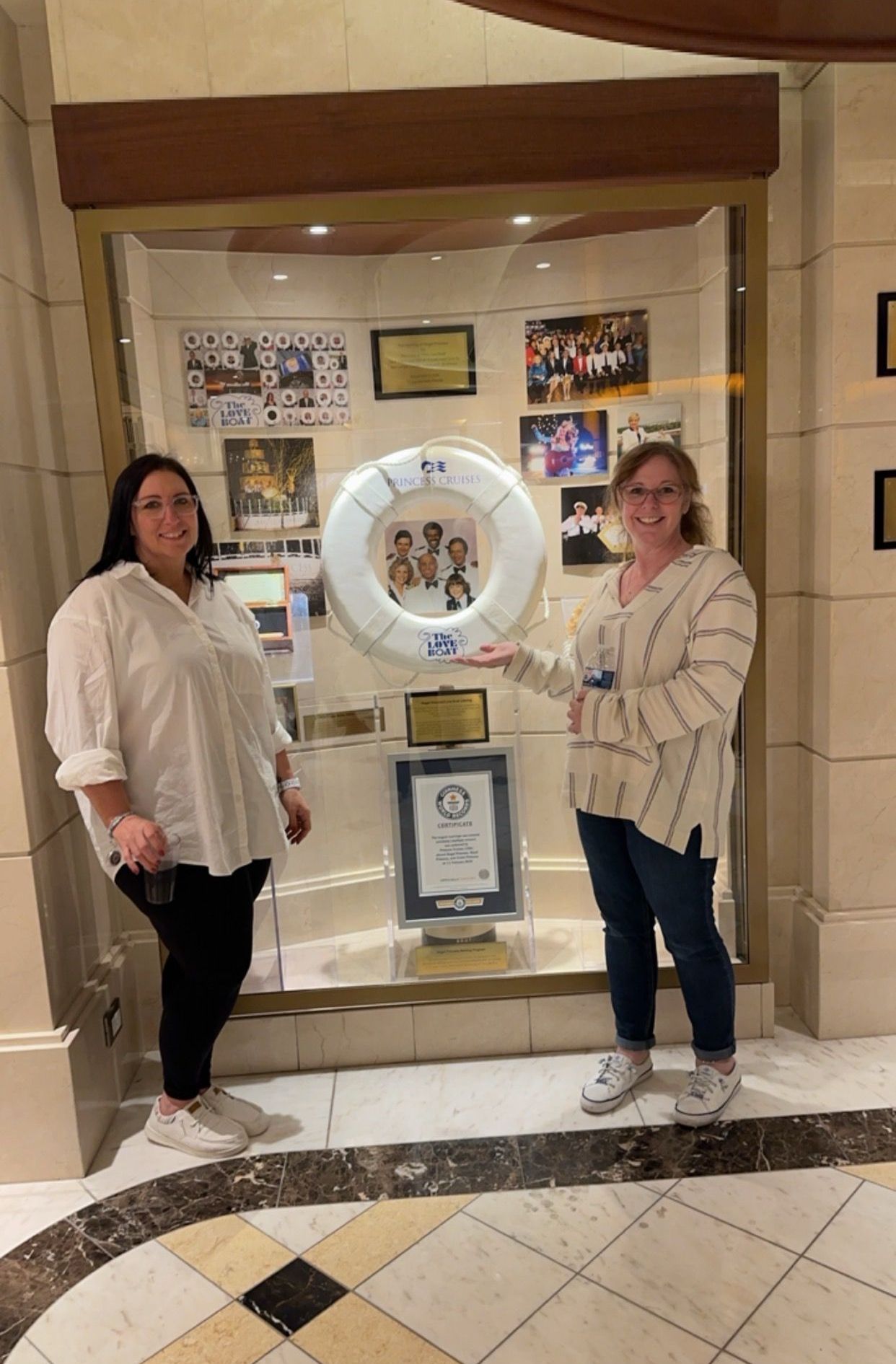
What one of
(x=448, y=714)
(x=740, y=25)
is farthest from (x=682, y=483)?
(x=740, y=25)

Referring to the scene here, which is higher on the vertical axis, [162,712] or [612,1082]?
[162,712]

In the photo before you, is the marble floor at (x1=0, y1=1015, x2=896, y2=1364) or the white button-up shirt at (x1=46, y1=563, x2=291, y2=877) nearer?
the marble floor at (x1=0, y1=1015, x2=896, y2=1364)

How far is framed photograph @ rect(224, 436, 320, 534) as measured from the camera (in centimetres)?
213

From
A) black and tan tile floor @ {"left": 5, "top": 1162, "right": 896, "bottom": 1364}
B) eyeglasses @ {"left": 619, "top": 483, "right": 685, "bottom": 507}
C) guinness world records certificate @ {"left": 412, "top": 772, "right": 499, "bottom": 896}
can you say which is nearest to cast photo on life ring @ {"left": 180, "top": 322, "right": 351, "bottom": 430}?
eyeglasses @ {"left": 619, "top": 483, "right": 685, "bottom": 507}

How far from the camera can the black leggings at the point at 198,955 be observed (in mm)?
1740

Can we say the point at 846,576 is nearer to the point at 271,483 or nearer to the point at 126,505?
the point at 271,483

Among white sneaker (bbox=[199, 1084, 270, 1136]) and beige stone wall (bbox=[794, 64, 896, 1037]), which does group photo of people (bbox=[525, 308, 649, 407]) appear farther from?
white sneaker (bbox=[199, 1084, 270, 1136])

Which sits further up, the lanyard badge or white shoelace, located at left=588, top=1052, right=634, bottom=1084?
the lanyard badge

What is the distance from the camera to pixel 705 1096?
1876 millimetres

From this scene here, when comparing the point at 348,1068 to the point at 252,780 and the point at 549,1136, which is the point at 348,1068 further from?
the point at 252,780

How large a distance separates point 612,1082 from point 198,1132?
2.76 ft

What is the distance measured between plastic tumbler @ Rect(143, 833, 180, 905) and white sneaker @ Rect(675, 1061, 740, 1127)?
3.56ft

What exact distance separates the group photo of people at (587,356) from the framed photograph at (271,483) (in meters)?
0.55

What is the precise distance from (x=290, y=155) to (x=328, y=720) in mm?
1201
